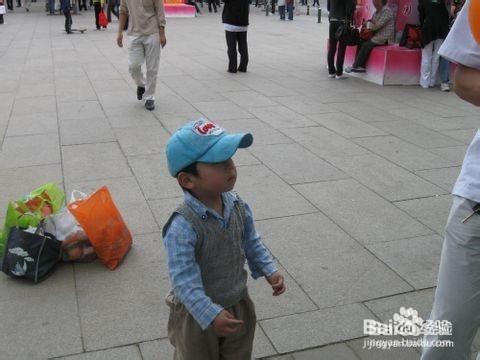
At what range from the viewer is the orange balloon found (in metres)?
1.78

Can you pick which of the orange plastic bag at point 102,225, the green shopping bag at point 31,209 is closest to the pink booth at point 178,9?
the green shopping bag at point 31,209

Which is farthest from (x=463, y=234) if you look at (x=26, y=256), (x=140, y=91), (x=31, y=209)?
(x=140, y=91)

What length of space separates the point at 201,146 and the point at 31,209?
6.84 feet

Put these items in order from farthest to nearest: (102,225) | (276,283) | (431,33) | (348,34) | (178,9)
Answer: (178,9), (348,34), (431,33), (102,225), (276,283)

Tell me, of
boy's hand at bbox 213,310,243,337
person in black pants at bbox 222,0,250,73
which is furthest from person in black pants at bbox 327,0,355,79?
boy's hand at bbox 213,310,243,337

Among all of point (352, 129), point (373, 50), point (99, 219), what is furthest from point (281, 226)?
point (373, 50)

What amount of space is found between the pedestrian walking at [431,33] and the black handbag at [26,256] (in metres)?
7.48

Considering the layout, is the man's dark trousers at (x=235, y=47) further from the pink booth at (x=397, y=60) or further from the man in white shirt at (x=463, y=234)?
the man in white shirt at (x=463, y=234)

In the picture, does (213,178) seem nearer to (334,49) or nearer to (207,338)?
(207,338)

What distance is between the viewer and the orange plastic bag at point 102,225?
341 centimetres

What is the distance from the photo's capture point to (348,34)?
9.67m

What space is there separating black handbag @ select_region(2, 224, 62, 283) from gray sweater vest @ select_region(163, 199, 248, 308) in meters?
1.65

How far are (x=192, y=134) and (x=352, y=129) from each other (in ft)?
16.6

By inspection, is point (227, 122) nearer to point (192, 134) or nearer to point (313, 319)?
point (313, 319)
